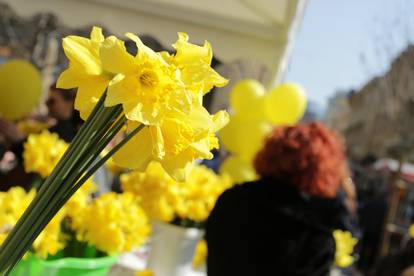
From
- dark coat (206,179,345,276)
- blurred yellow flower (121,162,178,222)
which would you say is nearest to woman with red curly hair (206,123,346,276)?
dark coat (206,179,345,276)

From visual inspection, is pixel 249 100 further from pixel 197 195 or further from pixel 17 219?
pixel 17 219

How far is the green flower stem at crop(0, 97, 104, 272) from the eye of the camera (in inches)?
15.7

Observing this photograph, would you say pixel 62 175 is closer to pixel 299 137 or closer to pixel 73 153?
pixel 73 153

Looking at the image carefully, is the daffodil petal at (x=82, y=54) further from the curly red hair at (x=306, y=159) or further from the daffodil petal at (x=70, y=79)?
the curly red hair at (x=306, y=159)

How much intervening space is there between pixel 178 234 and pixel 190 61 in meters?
1.11

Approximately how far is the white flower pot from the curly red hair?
0.42m

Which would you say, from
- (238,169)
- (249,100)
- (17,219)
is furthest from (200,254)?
(249,100)

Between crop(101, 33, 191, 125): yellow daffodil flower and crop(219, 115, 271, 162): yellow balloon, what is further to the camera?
crop(219, 115, 271, 162): yellow balloon

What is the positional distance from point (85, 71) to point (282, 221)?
133 cm

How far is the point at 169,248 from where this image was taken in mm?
1483

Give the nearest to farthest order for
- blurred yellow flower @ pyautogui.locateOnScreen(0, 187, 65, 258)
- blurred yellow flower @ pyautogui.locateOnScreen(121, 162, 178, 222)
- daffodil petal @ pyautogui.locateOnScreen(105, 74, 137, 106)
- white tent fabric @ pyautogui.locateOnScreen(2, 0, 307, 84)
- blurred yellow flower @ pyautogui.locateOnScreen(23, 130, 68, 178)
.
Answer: daffodil petal @ pyautogui.locateOnScreen(105, 74, 137, 106) → blurred yellow flower @ pyautogui.locateOnScreen(0, 187, 65, 258) → blurred yellow flower @ pyautogui.locateOnScreen(23, 130, 68, 178) → blurred yellow flower @ pyautogui.locateOnScreen(121, 162, 178, 222) → white tent fabric @ pyautogui.locateOnScreen(2, 0, 307, 84)

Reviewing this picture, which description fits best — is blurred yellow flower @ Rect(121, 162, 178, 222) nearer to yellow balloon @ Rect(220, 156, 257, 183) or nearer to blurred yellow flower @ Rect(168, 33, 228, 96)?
blurred yellow flower @ Rect(168, 33, 228, 96)

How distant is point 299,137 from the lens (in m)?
1.82

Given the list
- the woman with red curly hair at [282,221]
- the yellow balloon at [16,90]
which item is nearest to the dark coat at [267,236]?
the woman with red curly hair at [282,221]
